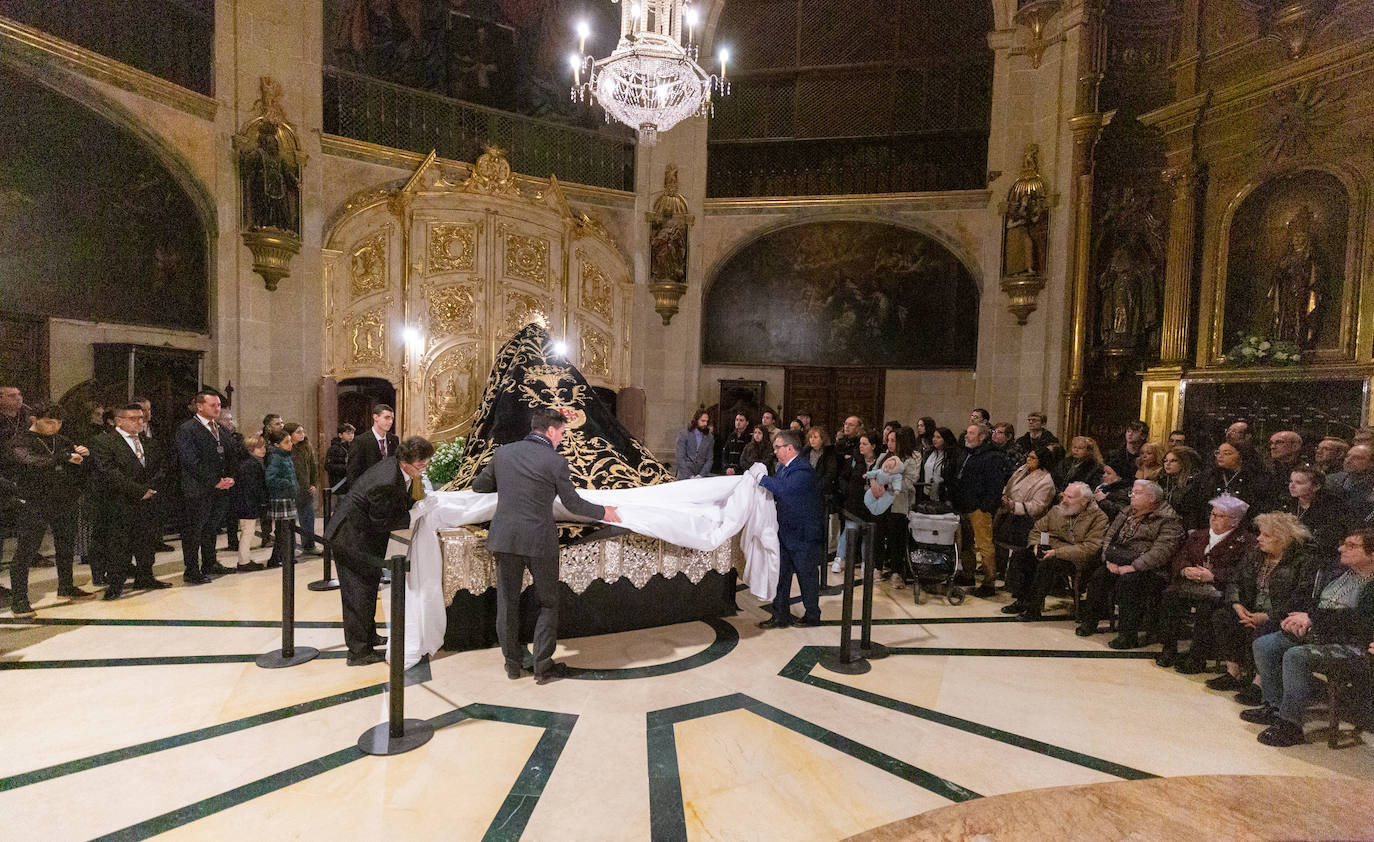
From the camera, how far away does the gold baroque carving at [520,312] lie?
1143 cm

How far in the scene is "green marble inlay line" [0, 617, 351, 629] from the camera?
489cm

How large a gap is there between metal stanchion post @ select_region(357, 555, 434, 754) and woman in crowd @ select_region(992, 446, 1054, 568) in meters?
4.80

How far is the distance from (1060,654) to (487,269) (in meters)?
9.79

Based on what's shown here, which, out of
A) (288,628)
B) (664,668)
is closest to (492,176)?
(288,628)

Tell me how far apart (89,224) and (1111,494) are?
10918 mm

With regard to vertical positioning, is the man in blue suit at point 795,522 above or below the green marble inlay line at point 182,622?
above

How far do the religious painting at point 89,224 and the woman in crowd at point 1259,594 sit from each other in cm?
1080

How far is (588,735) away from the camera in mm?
3422

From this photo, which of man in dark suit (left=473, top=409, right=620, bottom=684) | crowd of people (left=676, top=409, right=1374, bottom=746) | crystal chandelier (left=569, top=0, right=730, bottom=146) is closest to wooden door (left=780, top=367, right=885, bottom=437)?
crowd of people (left=676, top=409, right=1374, bottom=746)

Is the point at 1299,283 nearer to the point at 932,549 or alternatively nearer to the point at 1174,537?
the point at 1174,537

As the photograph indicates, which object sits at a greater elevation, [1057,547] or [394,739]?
[1057,547]

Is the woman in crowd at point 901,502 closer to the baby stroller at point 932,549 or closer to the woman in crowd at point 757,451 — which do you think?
→ the baby stroller at point 932,549

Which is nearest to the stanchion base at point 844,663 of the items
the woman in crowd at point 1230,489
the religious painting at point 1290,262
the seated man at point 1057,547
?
the seated man at point 1057,547

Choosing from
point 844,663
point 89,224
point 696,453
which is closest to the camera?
point 844,663
